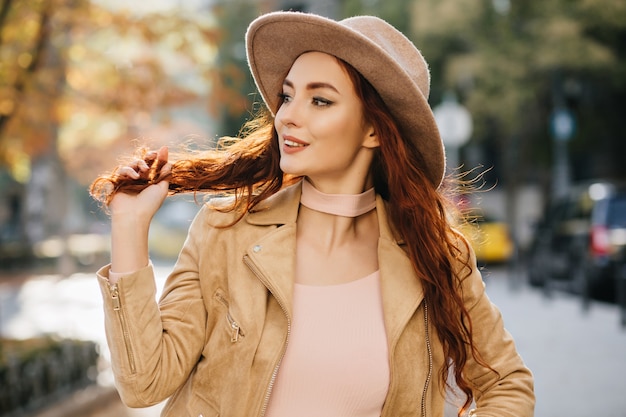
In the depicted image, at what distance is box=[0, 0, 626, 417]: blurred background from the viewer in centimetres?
847

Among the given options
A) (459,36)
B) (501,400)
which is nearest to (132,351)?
(501,400)

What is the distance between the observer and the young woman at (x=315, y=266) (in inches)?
95.5

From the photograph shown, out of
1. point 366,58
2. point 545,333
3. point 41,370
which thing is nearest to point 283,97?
point 366,58

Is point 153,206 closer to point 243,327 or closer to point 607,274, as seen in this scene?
point 243,327

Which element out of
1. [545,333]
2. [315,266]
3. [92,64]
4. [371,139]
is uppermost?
[371,139]

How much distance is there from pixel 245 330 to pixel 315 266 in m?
0.35

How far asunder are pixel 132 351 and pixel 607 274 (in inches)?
522

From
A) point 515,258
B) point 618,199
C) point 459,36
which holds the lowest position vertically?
point 515,258

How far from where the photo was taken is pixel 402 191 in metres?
2.81

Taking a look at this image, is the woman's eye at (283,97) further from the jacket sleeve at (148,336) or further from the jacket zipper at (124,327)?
the jacket zipper at (124,327)

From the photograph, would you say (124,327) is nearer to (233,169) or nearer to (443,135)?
(233,169)

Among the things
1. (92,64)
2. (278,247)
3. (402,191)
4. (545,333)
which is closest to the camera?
(278,247)

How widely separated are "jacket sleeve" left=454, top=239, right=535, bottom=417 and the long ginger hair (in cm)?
4

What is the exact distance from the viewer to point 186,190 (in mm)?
2658
